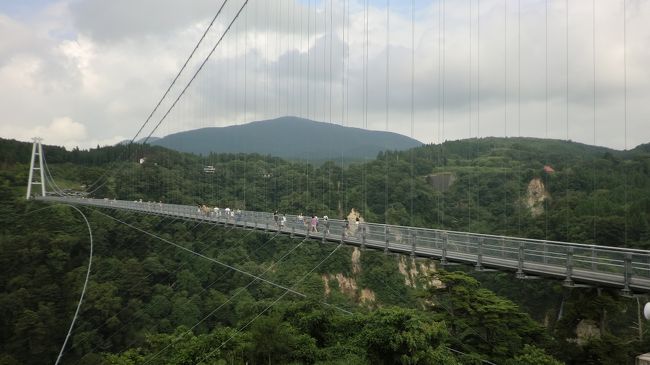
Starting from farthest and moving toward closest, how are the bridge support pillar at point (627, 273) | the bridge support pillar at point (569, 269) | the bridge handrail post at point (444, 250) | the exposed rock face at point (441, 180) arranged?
the exposed rock face at point (441, 180), the bridge handrail post at point (444, 250), the bridge support pillar at point (569, 269), the bridge support pillar at point (627, 273)

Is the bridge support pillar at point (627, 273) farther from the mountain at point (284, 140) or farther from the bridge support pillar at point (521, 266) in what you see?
the mountain at point (284, 140)

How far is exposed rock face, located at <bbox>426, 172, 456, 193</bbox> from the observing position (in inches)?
1886

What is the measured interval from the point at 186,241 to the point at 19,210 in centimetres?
3186

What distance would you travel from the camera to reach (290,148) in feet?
440

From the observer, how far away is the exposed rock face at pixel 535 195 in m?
38.1

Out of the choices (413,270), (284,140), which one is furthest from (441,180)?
(284,140)

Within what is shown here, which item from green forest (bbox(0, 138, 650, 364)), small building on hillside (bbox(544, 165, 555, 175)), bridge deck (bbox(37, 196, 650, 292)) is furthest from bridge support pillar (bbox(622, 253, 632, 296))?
small building on hillside (bbox(544, 165, 555, 175))

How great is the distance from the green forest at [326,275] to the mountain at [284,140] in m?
43.7

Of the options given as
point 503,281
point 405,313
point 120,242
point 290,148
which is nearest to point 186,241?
point 120,242

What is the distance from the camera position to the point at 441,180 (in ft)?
161

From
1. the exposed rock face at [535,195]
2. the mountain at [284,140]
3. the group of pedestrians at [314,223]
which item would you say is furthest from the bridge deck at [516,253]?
the mountain at [284,140]

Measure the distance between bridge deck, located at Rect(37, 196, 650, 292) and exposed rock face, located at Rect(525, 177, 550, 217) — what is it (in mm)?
28483

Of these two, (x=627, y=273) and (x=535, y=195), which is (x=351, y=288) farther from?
(x=627, y=273)

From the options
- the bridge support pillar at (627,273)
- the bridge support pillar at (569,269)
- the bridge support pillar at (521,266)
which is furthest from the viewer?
the bridge support pillar at (521,266)
